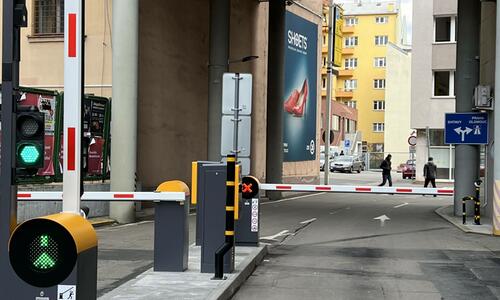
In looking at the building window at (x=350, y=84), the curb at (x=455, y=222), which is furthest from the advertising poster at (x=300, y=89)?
the building window at (x=350, y=84)

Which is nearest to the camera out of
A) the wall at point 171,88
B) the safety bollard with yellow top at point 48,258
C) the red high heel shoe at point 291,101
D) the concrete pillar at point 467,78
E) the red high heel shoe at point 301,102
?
the safety bollard with yellow top at point 48,258

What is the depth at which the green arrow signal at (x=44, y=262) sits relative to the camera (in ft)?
13.2

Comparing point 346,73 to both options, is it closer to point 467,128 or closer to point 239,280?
point 467,128

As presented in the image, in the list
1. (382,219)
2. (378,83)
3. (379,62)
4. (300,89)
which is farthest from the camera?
(379,62)

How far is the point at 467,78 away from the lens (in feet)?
61.0

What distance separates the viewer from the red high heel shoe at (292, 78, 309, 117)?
30.9 meters

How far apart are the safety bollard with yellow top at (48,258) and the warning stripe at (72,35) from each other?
1332 millimetres

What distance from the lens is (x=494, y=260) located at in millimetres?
10922

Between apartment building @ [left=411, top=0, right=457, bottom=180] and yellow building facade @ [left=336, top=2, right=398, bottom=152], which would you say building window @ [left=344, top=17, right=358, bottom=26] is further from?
apartment building @ [left=411, top=0, right=457, bottom=180]

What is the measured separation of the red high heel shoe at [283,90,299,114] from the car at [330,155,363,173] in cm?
3093

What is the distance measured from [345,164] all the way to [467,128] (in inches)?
1692

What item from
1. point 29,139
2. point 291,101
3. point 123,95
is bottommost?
point 29,139

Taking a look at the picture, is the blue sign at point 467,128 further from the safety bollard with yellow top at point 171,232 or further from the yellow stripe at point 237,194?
the safety bollard with yellow top at point 171,232

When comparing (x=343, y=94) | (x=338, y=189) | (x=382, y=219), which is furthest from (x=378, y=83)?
(x=338, y=189)
